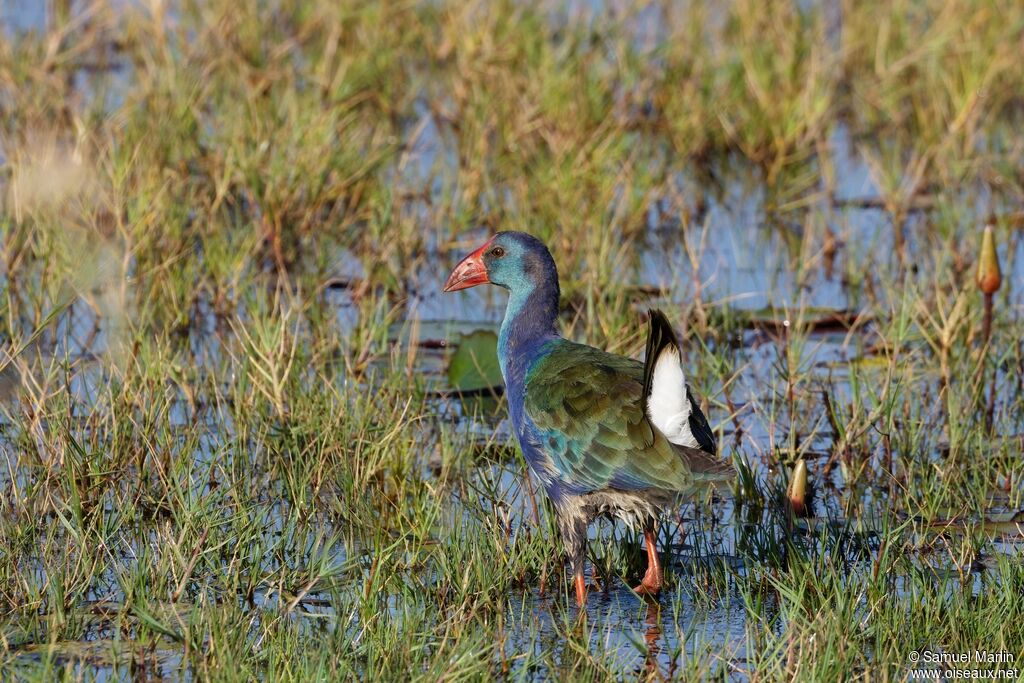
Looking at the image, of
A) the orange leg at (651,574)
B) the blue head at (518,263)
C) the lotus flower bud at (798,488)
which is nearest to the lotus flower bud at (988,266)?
the lotus flower bud at (798,488)

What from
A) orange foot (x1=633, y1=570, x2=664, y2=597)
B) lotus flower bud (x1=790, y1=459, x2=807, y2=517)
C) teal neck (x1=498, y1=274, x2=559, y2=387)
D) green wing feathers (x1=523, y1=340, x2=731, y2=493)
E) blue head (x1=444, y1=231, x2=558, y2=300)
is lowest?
orange foot (x1=633, y1=570, x2=664, y2=597)

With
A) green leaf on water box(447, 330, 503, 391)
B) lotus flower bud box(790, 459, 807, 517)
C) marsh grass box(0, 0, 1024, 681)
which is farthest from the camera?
green leaf on water box(447, 330, 503, 391)

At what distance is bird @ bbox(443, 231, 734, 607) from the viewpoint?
400cm

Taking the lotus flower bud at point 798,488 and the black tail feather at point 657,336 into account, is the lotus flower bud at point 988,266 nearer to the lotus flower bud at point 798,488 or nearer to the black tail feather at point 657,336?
the lotus flower bud at point 798,488

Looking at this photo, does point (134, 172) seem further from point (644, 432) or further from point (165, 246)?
point (644, 432)

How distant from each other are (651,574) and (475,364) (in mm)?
1406

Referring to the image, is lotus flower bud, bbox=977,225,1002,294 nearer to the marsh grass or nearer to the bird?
the marsh grass

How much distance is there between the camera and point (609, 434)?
411cm

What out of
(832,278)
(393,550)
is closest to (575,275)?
(832,278)

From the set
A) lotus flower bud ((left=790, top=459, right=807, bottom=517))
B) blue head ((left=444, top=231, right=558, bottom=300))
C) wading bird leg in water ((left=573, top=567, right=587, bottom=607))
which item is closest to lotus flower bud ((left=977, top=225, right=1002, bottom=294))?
lotus flower bud ((left=790, top=459, right=807, bottom=517))

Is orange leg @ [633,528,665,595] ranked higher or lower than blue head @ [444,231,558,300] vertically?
lower

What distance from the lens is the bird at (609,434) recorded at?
4.00 metres

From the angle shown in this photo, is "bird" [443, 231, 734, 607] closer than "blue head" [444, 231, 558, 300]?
Answer: Yes

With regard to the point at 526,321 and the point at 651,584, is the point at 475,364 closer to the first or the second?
the point at 526,321
